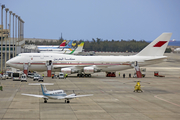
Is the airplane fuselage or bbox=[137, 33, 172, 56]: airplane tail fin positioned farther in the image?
bbox=[137, 33, 172, 56]: airplane tail fin

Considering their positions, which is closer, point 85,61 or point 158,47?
point 85,61

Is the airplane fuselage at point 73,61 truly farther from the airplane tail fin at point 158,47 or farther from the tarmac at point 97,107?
the tarmac at point 97,107

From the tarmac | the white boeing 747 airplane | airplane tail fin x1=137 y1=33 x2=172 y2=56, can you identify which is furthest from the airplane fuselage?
the tarmac

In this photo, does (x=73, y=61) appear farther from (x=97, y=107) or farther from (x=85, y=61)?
(x=97, y=107)

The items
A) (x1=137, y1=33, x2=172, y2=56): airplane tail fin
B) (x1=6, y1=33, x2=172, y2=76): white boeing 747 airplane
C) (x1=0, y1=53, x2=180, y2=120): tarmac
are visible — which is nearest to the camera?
(x1=0, y1=53, x2=180, y2=120): tarmac

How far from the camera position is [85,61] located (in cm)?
7138

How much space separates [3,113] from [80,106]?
8584 millimetres

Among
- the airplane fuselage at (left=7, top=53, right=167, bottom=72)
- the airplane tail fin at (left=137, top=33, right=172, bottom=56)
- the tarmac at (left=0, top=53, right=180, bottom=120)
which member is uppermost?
the airplane tail fin at (left=137, top=33, right=172, bottom=56)

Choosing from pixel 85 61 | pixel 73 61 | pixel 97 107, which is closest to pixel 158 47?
pixel 85 61

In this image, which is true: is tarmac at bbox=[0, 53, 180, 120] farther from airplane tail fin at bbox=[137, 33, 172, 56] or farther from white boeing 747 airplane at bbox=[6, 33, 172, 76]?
airplane tail fin at bbox=[137, 33, 172, 56]

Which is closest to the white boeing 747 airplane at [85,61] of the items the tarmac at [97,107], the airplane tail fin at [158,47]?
the airplane tail fin at [158,47]

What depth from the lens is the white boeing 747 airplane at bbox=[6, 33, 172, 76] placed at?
6994cm

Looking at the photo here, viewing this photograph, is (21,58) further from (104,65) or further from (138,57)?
(138,57)

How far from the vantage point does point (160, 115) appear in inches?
1167
